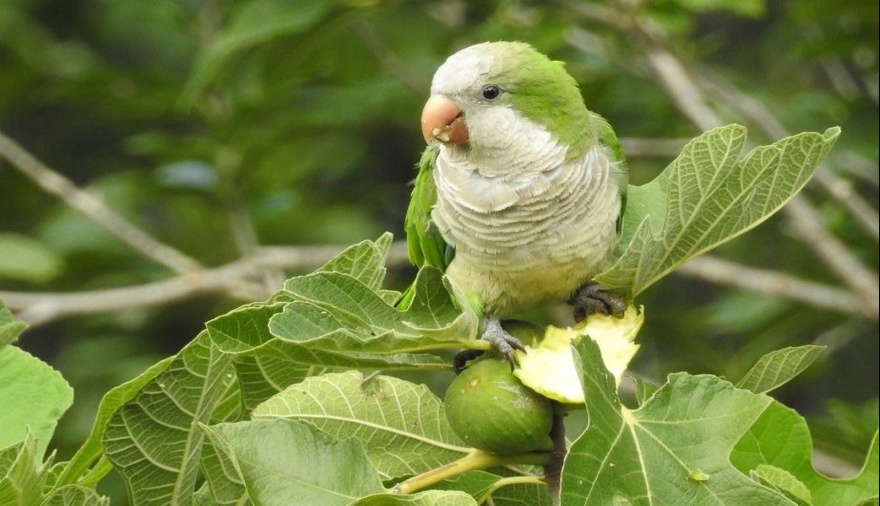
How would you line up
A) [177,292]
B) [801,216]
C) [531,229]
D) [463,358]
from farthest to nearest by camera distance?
1. [177,292]
2. [801,216]
3. [531,229]
4. [463,358]

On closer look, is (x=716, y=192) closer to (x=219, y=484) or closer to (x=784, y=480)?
(x=784, y=480)

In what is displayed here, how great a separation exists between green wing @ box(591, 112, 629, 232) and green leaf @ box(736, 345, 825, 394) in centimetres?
45

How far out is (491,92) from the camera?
176 cm

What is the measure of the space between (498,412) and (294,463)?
0.21 meters

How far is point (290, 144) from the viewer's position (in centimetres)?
352

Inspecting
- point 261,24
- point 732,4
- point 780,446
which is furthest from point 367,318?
point 732,4

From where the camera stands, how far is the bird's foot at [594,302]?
4.30ft

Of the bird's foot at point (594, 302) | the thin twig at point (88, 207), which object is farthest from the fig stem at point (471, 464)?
the thin twig at point (88, 207)

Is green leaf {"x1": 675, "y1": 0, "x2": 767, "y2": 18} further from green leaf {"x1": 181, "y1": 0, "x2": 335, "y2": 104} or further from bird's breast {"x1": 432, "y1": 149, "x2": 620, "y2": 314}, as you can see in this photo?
bird's breast {"x1": 432, "y1": 149, "x2": 620, "y2": 314}

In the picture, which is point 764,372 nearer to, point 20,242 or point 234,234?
point 20,242

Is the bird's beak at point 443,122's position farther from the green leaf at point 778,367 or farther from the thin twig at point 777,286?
the thin twig at point 777,286

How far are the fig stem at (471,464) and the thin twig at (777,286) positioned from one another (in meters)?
1.57

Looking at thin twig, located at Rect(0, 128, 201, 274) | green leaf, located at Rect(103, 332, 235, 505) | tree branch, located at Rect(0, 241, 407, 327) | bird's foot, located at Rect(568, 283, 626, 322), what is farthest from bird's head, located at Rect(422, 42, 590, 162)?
thin twig, located at Rect(0, 128, 201, 274)

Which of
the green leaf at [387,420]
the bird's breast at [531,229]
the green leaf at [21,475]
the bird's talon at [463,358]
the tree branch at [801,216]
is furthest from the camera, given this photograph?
the tree branch at [801,216]
